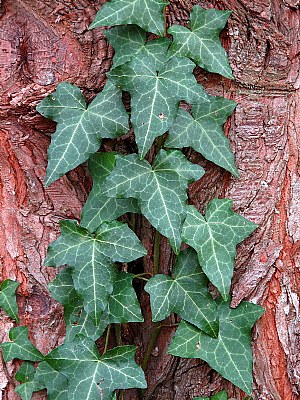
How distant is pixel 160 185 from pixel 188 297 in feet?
0.90

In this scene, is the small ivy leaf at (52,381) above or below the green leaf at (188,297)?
below

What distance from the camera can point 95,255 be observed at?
1172mm

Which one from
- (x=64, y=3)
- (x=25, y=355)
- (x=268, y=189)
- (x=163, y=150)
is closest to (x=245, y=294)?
(x=268, y=189)

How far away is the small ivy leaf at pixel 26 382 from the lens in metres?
1.31

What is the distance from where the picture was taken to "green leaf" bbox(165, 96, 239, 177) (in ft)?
4.08

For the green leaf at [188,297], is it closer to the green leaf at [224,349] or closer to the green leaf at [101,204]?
the green leaf at [224,349]

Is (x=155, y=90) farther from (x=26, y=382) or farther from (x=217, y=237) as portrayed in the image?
(x=26, y=382)

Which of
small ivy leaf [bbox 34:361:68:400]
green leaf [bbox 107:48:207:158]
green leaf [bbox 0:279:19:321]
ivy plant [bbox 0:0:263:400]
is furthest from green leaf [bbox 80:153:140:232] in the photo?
small ivy leaf [bbox 34:361:68:400]

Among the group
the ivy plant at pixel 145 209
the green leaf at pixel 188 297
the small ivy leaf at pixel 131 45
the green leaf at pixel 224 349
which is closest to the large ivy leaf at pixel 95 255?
the ivy plant at pixel 145 209

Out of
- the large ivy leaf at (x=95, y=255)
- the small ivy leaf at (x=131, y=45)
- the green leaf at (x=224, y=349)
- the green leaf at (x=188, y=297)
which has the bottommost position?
the green leaf at (x=224, y=349)

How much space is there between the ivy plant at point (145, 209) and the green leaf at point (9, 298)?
4.6 inches

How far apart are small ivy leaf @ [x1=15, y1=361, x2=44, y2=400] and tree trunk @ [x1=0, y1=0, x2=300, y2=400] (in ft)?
0.10

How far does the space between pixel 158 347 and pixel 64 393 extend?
0.90 feet

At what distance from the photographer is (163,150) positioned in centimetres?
121
